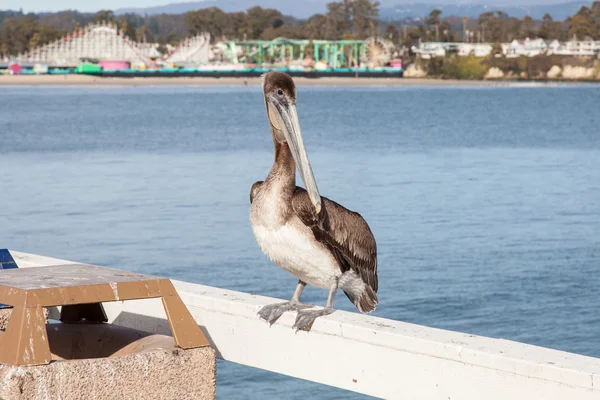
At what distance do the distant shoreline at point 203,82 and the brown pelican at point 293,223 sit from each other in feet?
521

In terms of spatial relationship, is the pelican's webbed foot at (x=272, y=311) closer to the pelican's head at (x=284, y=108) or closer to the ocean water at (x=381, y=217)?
the pelican's head at (x=284, y=108)

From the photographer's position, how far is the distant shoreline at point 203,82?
163 m

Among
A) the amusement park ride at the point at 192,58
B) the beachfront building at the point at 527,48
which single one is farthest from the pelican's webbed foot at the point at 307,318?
the beachfront building at the point at 527,48

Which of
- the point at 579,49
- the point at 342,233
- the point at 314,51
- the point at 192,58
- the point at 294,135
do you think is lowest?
the point at 192,58

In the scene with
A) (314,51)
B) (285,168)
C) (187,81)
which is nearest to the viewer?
(285,168)

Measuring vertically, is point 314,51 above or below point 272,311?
below

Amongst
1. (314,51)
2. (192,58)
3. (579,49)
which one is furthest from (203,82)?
(579,49)

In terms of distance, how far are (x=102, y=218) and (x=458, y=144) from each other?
2945cm

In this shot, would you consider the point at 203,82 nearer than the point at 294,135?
No

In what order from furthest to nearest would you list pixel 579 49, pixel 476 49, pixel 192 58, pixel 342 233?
pixel 192 58
pixel 476 49
pixel 579 49
pixel 342 233

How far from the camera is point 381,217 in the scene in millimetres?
19688

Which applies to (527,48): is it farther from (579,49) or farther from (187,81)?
(187,81)

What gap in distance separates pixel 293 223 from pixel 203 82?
164 metres

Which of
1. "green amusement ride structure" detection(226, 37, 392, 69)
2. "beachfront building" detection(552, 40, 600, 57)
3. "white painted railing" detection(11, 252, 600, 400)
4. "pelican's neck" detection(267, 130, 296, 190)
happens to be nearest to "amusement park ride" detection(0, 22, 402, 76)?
"green amusement ride structure" detection(226, 37, 392, 69)
